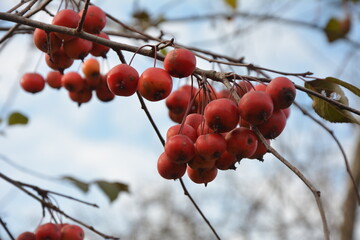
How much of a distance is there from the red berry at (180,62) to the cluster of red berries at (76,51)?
0.35 m

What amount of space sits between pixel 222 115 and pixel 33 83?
1.23m

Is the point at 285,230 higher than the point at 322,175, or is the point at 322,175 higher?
the point at 322,175

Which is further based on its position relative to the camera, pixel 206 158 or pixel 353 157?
pixel 353 157

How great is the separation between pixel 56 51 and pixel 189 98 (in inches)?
19.1

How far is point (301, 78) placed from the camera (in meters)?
1.32

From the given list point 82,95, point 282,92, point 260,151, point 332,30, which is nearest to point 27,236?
point 82,95

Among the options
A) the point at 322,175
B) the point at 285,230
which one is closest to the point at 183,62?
the point at 322,175

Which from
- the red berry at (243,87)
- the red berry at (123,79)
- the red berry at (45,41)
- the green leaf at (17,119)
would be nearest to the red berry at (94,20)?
the red berry at (45,41)

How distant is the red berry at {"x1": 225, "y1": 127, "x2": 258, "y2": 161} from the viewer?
1.07 metres

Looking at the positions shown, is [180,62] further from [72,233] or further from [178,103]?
[72,233]

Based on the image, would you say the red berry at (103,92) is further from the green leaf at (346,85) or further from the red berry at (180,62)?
the green leaf at (346,85)

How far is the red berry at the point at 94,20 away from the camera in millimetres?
1414

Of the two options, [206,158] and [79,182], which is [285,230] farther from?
[206,158]

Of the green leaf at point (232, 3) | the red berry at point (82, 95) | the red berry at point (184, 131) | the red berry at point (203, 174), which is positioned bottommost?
the red berry at point (203, 174)
